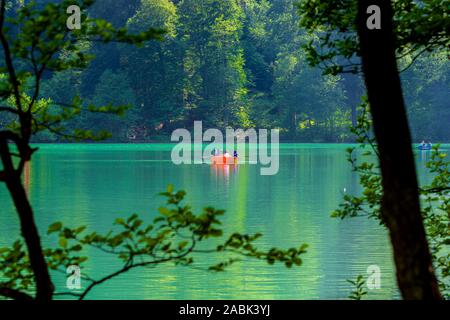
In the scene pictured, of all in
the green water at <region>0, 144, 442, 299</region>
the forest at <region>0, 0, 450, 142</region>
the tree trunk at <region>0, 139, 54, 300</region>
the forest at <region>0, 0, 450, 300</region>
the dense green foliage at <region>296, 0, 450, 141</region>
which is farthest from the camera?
the forest at <region>0, 0, 450, 142</region>

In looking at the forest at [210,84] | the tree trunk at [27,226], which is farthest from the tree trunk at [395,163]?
the forest at [210,84]

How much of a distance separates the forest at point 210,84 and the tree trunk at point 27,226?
86.4m

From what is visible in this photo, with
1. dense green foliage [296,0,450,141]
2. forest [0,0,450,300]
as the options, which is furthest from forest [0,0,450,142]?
dense green foliage [296,0,450,141]

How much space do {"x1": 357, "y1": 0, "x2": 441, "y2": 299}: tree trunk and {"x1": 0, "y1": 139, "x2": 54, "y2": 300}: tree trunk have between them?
1551 millimetres

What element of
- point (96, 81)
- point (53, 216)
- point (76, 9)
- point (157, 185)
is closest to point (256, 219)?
point (53, 216)

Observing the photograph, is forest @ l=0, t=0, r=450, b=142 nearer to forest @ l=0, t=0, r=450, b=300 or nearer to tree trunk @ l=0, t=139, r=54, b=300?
forest @ l=0, t=0, r=450, b=300

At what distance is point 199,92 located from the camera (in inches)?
3888

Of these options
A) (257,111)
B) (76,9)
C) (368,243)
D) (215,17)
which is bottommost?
(368,243)

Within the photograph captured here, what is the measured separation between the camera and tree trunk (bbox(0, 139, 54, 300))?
4.32 m

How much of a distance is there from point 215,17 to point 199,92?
766 cm

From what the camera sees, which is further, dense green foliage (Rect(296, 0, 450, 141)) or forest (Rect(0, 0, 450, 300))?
dense green foliage (Rect(296, 0, 450, 141))

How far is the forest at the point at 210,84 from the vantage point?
308 ft

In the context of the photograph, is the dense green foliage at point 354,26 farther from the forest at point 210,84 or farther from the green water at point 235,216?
the forest at point 210,84
